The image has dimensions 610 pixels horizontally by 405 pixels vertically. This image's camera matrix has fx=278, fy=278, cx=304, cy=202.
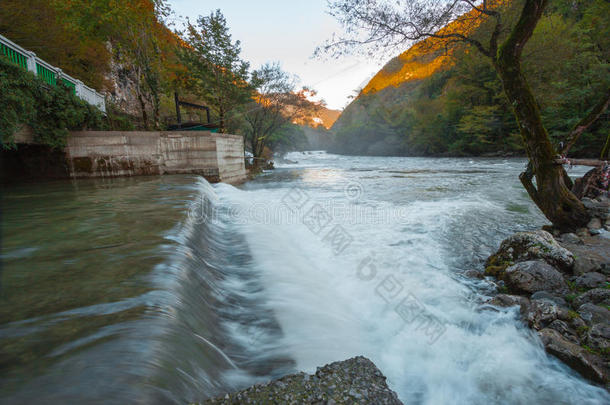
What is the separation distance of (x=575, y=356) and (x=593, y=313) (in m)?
0.82

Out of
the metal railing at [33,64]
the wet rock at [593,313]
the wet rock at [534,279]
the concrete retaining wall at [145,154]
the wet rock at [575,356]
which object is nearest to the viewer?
the wet rock at [575,356]

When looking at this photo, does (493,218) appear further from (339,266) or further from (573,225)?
(339,266)

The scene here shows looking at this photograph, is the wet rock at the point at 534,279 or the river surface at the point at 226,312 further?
the wet rock at the point at 534,279

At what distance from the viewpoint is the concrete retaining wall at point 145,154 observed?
398 inches

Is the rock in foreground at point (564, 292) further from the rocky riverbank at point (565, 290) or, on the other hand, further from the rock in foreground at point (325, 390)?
the rock in foreground at point (325, 390)

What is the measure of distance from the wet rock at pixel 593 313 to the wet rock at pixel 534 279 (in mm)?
490

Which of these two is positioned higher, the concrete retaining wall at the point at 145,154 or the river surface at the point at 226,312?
the concrete retaining wall at the point at 145,154

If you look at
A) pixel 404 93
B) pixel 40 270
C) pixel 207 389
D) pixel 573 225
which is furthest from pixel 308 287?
pixel 404 93

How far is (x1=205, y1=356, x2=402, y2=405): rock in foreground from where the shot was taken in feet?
4.25

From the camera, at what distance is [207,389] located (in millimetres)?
1688

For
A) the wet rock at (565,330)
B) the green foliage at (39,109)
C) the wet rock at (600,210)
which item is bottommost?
the wet rock at (565,330)

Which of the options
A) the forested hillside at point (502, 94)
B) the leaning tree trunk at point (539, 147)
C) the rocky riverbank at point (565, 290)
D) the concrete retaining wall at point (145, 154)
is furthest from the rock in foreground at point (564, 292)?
the concrete retaining wall at point (145, 154)

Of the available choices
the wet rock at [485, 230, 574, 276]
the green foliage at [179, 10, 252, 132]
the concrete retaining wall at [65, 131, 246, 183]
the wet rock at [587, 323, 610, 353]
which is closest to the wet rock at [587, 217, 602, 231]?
the wet rock at [485, 230, 574, 276]

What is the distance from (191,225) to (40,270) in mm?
2063
